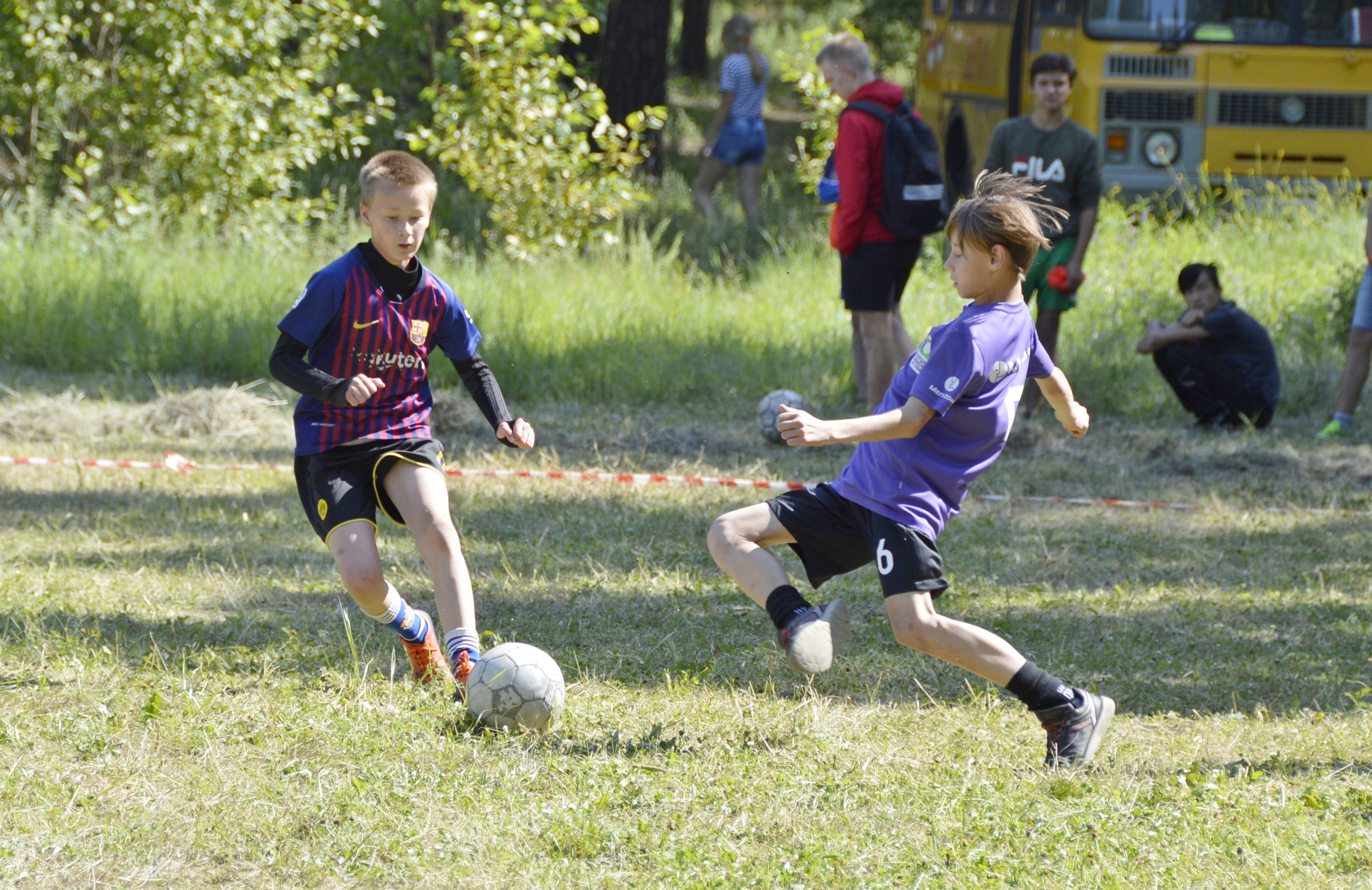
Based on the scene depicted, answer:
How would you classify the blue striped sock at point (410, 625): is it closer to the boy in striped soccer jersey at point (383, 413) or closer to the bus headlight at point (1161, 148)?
the boy in striped soccer jersey at point (383, 413)

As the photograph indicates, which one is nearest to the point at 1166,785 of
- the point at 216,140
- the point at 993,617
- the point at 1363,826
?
the point at 1363,826

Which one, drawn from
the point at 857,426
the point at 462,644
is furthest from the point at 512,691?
the point at 857,426

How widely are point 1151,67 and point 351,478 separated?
8778 millimetres

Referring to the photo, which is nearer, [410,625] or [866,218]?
[410,625]

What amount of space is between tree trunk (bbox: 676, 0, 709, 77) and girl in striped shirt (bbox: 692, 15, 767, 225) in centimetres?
1232

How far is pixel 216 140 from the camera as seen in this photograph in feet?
38.8

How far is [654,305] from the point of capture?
34.6 ft

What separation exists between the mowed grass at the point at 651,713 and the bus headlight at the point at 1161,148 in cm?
505

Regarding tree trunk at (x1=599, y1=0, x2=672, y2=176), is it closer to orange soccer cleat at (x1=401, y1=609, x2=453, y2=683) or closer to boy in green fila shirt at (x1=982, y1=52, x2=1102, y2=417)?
boy in green fila shirt at (x1=982, y1=52, x2=1102, y2=417)

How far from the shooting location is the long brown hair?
540 inches

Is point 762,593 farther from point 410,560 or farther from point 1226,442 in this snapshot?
point 1226,442

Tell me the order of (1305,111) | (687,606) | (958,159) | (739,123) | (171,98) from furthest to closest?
(958,159)
(739,123)
(171,98)
(1305,111)
(687,606)

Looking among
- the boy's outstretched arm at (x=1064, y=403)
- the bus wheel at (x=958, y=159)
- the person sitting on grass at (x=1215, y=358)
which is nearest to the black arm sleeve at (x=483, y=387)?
the boy's outstretched arm at (x=1064, y=403)

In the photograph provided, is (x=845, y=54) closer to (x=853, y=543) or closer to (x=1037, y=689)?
(x=853, y=543)
